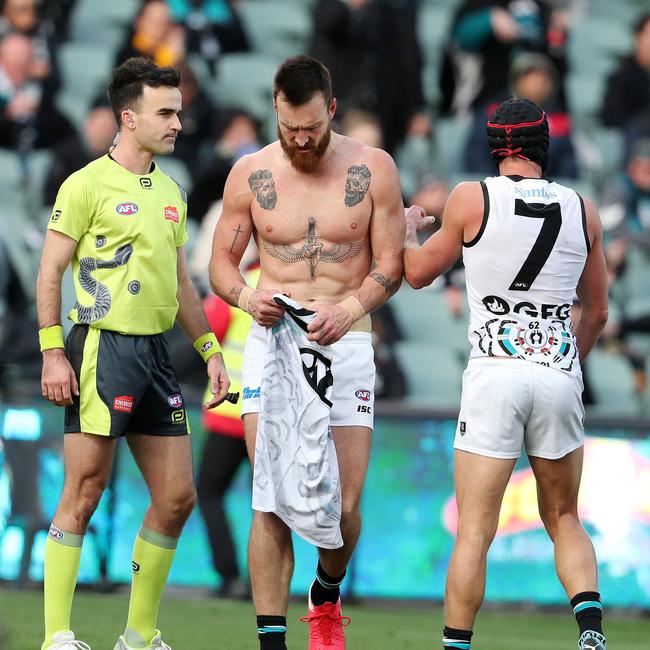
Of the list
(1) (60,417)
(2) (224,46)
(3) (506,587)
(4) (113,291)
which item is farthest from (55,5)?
(4) (113,291)

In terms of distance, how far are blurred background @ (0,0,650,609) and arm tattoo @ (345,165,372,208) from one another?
3634mm

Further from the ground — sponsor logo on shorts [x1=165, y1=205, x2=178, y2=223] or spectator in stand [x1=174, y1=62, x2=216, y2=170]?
spectator in stand [x1=174, y1=62, x2=216, y2=170]

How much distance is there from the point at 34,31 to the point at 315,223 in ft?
26.9

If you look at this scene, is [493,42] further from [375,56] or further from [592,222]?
[592,222]

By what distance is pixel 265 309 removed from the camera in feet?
21.4

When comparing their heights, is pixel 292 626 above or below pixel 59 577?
→ below

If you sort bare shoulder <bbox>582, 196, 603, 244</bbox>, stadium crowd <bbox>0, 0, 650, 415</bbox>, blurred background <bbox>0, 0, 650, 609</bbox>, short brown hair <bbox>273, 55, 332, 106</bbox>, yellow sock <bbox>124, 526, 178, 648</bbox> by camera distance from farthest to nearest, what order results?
stadium crowd <bbox>0, 0, 650, 415</bbox> → blurred background <bbox>0, 0, 650, 609</bbox> → yellow sock <bbox>124, 526, 178, 648</bbox> → short brown hair <bbox>273, 55, 332, 106</bbox> → bare shoulder <bbox>582, 196, 603, 244</bbox>

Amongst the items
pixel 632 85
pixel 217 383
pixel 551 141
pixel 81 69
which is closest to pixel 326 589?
pixel 217 383

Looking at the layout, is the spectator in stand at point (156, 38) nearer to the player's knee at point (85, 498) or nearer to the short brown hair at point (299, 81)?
the short brown hair at point (299, 81)

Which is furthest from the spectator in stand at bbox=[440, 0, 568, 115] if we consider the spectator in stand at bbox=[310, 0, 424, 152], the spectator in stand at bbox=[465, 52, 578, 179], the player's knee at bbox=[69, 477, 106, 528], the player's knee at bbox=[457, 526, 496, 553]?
the player's knee at bbox=[457, 526, 496, 553]

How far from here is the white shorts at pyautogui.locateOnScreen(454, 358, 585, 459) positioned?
623cm

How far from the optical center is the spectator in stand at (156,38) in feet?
45.4

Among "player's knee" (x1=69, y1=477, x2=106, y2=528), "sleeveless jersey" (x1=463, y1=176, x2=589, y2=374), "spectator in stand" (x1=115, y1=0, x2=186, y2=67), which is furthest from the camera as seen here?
"spectator in stand" (x1=115, y1=0, x2=186, y2=67)

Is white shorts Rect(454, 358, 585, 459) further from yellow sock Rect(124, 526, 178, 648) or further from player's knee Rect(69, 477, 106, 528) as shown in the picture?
player's knee Rect(69, 477, 106, 528)
